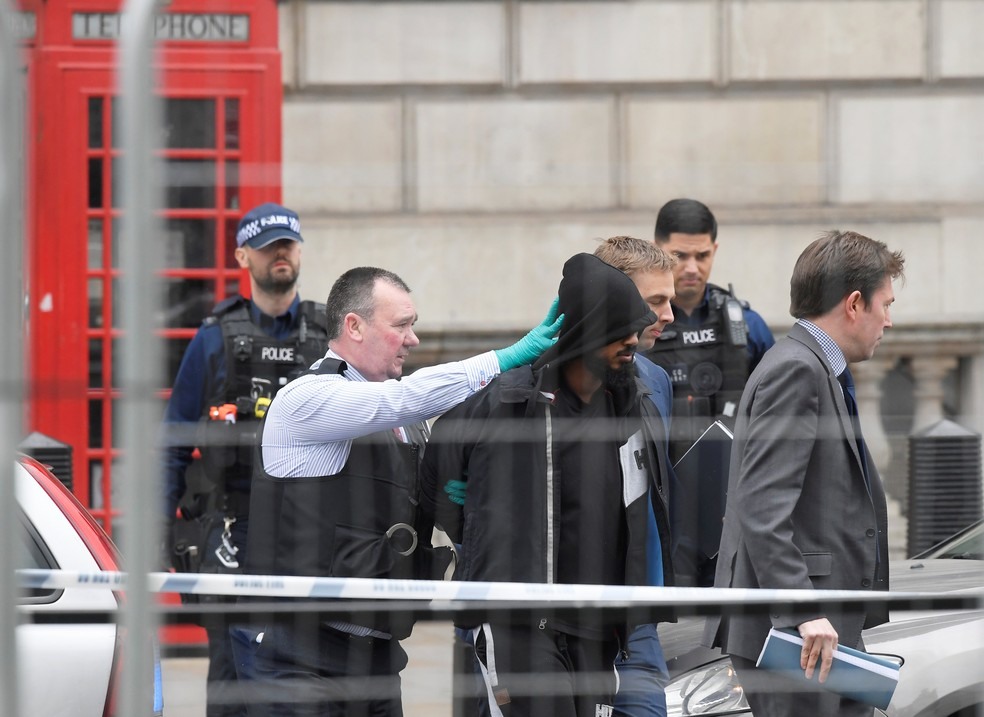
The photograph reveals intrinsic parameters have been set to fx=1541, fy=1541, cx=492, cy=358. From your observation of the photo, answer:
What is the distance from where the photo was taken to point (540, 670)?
3166mm

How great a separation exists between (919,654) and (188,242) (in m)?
1.95

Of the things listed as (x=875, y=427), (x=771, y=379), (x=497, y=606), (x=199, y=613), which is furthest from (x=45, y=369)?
(x=875, y=427)

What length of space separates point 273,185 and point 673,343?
1555 mm

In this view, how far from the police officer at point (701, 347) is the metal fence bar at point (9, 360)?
5.55 ft

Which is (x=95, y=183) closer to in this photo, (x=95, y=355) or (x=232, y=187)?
(x=95, y=355)

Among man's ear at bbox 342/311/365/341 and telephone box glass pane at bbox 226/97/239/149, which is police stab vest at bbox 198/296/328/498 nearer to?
telephone box glass pane at bbox 226/97/239/149

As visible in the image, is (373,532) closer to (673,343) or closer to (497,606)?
(497,606)

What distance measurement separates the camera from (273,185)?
3.20m

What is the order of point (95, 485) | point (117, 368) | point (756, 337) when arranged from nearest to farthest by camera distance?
point (117, 368)
point (756, 337)
point (95, 485)

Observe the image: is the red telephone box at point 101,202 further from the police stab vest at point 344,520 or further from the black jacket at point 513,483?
the black jacket at point 513,483

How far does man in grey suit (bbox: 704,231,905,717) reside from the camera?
10.1ft

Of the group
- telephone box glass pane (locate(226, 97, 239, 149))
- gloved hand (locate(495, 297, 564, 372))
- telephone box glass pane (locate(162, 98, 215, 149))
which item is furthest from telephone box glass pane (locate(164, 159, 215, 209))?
telephone box glass pane (locate(226, 97, 239, 149))

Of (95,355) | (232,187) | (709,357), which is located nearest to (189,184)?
(232,187)

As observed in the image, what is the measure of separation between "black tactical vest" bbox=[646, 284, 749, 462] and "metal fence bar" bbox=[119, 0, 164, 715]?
1.91 meters
